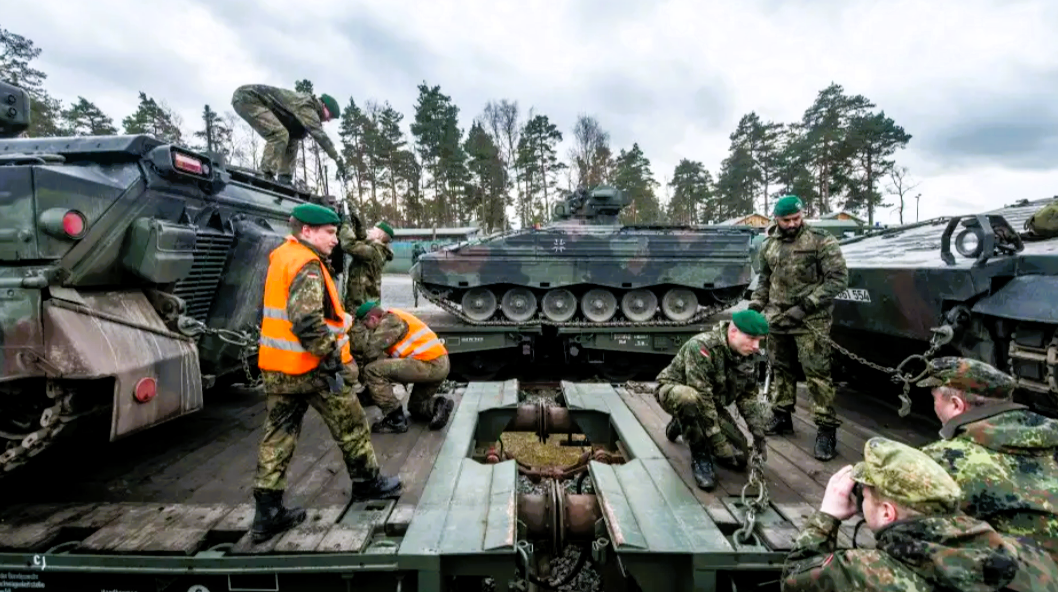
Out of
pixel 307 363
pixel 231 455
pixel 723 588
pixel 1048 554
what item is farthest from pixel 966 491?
pixel 231 455

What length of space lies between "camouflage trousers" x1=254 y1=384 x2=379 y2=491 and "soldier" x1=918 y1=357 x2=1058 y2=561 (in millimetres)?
2615

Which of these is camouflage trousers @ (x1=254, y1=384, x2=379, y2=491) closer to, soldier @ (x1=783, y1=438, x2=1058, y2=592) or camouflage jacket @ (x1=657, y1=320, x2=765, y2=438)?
camouflage jacket @ (x1=657, y1=320, x2=765, y2=438)

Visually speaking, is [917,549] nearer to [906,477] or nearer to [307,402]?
[906,477]

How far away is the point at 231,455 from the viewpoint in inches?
157

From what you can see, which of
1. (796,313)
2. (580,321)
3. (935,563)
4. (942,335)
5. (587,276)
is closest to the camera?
(935,563)

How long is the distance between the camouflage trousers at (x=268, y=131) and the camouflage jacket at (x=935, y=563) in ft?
20.2

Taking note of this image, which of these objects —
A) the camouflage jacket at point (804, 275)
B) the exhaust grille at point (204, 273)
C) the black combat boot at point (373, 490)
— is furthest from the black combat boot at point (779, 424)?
the exhaust grille at point (204, 273)

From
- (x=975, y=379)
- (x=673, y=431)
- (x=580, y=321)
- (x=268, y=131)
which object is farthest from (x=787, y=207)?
(x=580, y=321)

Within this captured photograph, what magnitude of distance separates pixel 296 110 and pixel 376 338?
11.2 feet

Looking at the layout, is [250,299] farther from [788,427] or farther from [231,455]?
[788,427]

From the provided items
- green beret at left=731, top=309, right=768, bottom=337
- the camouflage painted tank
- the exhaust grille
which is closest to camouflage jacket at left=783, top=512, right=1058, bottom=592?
green beret at left=731, top=309, right=768, bottom=337

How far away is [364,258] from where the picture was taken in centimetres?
550

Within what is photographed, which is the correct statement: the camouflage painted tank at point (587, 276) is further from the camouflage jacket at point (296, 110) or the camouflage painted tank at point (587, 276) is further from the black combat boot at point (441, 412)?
the black combat boot at point (441, 412)

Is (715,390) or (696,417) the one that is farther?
(715,390)
